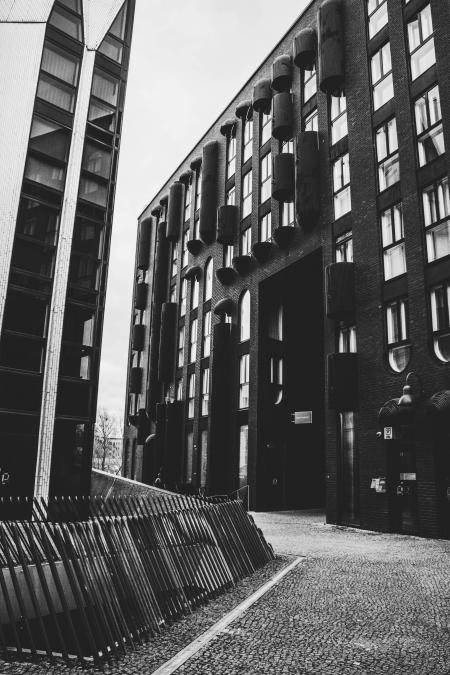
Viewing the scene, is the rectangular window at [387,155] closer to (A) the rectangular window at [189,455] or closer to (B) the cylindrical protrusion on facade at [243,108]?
(B) the cylindrical protrusion on facade at [243,108]

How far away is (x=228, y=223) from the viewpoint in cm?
3048

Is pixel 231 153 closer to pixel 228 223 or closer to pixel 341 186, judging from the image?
pixel 228 223

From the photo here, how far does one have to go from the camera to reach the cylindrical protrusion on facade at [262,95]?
93.9 feet

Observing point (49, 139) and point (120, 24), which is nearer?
point (49, 139)

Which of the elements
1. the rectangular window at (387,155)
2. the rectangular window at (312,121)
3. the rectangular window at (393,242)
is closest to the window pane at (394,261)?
the rectangular window at (393,242)

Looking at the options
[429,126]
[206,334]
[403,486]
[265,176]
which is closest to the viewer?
[403,486]

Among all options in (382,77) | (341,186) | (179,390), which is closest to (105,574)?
(341,186)

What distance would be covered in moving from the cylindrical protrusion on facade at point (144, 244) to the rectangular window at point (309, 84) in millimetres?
23819

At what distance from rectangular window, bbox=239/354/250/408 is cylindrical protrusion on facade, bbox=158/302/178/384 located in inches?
389

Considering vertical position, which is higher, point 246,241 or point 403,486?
point 246,241

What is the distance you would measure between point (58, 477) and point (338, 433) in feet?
33.7

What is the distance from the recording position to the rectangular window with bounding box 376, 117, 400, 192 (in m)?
19.0

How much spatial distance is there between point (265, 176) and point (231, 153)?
19.2 ft

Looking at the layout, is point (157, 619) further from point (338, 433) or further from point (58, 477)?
point (338, 433)
